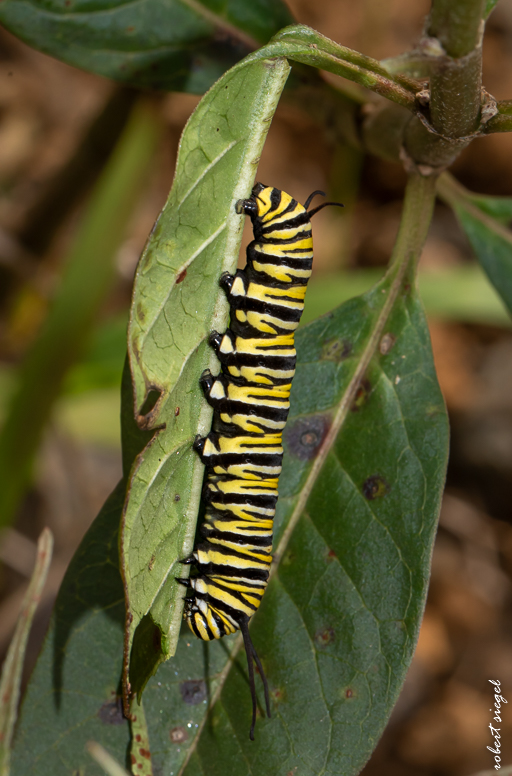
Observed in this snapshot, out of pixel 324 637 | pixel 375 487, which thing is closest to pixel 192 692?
pixel 324 637

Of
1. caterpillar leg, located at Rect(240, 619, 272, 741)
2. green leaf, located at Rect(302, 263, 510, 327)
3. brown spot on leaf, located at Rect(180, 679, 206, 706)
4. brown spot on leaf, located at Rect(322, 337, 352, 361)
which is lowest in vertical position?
brown spot on leaf, located at Rect(180, 679, 206, 706)

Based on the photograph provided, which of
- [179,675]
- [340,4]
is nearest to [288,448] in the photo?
[179,675]

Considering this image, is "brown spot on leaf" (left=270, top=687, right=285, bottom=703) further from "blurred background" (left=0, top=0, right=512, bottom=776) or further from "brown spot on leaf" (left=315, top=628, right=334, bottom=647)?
"blurred background" (left=0, top=0, right=512, bottom=776)

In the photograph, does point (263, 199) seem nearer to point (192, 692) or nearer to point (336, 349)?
point (336, 349)

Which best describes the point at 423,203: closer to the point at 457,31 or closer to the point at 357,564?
the point at 457,31

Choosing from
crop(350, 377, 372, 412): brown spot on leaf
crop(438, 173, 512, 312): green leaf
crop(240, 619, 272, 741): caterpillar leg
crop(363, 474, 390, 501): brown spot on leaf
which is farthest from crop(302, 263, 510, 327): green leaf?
crop(240, 619, 272, 741): caterpillar leg

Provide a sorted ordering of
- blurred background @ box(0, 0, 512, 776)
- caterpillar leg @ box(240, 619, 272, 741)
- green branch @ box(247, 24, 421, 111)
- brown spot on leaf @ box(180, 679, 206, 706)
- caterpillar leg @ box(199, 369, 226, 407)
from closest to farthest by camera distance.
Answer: green branch @ box(247, 24, 421, 111) → caterpillar leg @ box(199, 369, 226, 407) → caterpillar leg @ box(240, 619, 272, 741) → brown spot on leaf @ box(180, 679, 206, 706) → blurred background @ box(0, 0, 512, 776)
